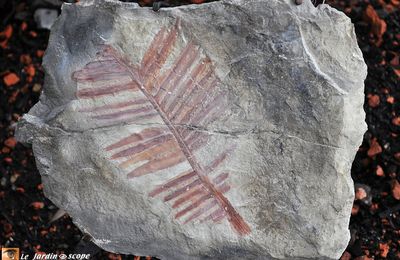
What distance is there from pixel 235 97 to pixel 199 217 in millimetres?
344

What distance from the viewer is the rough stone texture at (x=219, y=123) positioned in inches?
60.2

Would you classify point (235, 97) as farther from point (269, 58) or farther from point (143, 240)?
A: point (143, 240)

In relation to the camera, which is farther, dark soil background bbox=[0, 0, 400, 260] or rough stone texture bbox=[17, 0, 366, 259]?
dark soil background bbox=[0, 0, 400, 260]

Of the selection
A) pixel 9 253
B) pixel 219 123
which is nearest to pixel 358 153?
pixel 219 123

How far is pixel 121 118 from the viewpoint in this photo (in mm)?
1567

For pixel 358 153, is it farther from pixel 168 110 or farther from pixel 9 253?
pixel 9 253

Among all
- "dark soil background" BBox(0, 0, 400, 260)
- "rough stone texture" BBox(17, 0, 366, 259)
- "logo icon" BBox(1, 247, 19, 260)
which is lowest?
"logo icon" BBox(1, 247, 19, 260)

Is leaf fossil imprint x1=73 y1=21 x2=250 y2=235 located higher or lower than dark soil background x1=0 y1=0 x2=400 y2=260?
higher

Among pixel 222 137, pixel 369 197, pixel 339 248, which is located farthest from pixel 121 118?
pixel 369 197

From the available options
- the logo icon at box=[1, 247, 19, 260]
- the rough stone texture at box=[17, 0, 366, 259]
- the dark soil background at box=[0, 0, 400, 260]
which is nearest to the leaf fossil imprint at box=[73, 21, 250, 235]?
the rough stone texture at box=[17, 0, 366, 259]

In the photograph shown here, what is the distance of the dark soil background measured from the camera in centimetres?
209

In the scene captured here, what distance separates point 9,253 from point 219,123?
1.06m

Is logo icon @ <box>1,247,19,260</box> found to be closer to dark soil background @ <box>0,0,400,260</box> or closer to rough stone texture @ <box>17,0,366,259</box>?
dark soil background @ <box>0,0,400,260</box>

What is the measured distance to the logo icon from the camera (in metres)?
2.12
